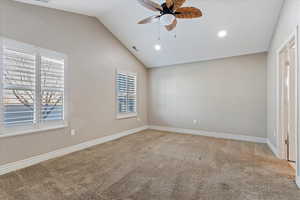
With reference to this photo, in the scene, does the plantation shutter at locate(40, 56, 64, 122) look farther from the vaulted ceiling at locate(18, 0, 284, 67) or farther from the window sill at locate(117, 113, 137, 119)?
the window sill at locate(117, 113, 137, 119)

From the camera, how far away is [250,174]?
234 cm

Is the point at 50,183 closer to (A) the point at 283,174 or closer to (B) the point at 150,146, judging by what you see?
(B) the point at 150,146

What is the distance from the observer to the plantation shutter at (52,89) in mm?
2891

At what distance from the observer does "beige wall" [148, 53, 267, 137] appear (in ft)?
13.6

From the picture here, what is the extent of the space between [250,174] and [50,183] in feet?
10.1

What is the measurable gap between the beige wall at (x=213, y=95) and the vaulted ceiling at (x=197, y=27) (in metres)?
0.37

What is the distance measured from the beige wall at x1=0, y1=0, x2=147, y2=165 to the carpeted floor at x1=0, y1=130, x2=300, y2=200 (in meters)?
0.46

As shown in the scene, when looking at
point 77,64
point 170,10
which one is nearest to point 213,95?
point 170,10

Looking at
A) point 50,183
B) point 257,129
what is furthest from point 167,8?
point 257,129

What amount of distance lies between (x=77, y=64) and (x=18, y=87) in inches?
→ 50.4

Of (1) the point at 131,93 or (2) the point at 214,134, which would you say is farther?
(1) the point at 131,93

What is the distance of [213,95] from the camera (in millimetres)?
4754

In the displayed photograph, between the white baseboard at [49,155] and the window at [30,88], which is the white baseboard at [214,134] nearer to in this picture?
the white baseboard at [49,155]

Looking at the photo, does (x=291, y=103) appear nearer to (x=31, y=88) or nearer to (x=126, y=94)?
(x=126, y=94)
